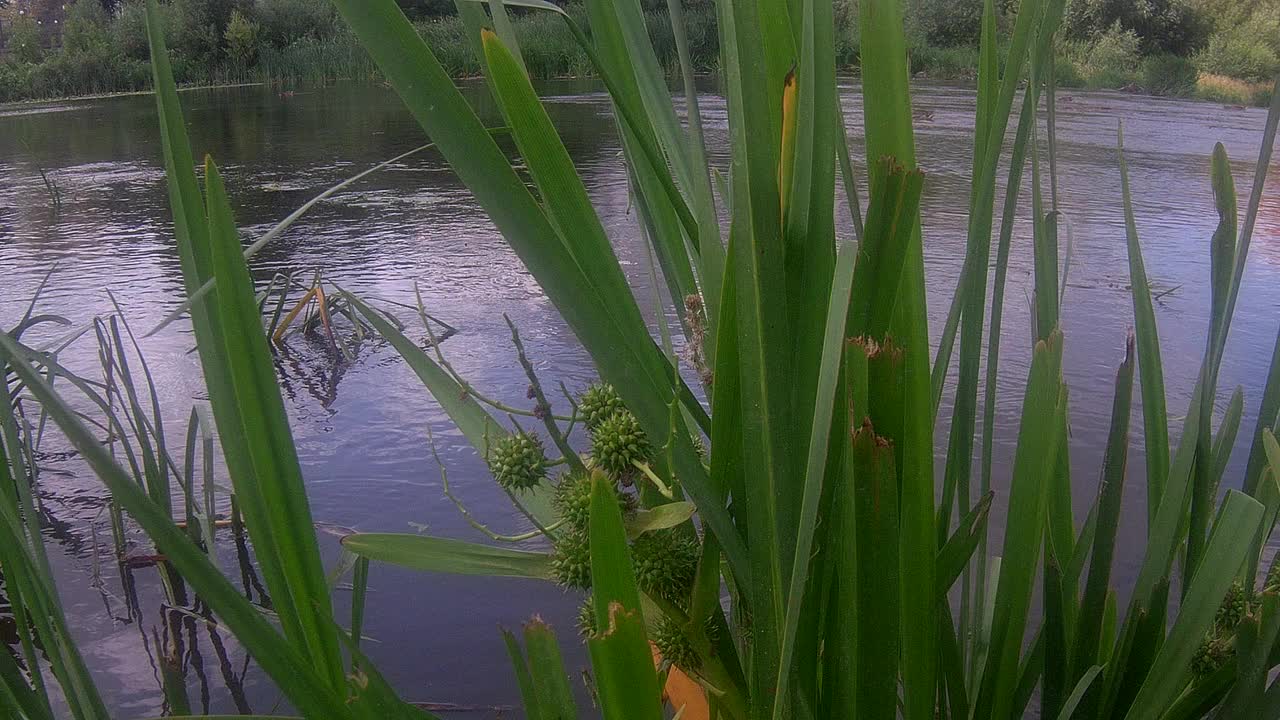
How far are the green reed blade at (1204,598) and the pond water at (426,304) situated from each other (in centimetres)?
30

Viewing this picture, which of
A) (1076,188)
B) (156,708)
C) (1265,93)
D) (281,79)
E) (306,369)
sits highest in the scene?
(281,79)

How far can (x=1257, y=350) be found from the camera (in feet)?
4.33

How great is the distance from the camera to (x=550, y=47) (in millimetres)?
8258

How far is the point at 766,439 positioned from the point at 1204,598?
0.20 meters

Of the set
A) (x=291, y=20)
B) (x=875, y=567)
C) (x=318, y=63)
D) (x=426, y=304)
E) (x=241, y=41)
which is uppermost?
(x=291, y=20)

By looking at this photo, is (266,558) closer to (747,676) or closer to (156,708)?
(747,676)

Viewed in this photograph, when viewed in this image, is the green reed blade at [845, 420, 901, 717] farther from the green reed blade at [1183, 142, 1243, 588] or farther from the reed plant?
the green reed blade at [1183, 142, 1243, 588]

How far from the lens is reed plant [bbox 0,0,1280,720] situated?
25cm

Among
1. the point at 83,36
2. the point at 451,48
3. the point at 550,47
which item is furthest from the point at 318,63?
the point at 83,36

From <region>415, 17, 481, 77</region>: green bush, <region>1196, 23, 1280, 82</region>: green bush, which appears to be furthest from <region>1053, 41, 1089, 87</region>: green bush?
<region>415, 17, 481, 77</region>: green bush

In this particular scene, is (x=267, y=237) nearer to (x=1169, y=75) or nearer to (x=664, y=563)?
(x=664, y=563)

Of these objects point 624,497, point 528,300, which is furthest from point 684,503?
point 528,300

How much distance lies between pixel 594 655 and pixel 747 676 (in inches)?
7.7

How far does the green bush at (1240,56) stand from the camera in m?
5.75
